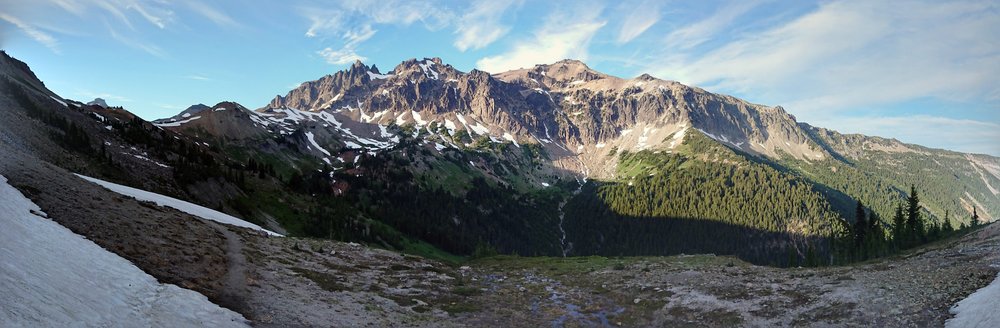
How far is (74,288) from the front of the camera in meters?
17.4

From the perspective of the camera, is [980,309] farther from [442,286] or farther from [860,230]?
[860,230]

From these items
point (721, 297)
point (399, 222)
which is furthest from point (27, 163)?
point (399, 222)

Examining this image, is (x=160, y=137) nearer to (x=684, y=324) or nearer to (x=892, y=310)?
(x=684, y=324)

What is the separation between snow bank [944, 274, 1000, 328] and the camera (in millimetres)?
20875

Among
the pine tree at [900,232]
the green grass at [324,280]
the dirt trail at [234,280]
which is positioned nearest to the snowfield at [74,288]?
the dirt trail at [234,280]

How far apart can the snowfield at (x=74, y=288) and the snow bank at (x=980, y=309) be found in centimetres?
3343

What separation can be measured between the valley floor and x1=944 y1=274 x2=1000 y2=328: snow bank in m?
0.80

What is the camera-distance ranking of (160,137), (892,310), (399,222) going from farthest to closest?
(399,222) < (160,137) < (892,310)

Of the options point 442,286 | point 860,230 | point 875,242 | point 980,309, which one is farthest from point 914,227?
point 442,286

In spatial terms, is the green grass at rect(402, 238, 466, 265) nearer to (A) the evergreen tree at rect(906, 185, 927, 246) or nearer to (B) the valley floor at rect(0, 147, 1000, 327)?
(B) the valley floor at rect(0, 147, 1000, 327)

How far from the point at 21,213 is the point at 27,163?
1856 cm

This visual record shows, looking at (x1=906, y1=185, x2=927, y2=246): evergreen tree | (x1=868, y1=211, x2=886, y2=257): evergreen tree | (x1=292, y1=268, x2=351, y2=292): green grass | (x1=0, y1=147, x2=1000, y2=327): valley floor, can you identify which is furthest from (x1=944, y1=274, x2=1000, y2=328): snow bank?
(x1=906, y1=185, x2=927, y2=246): evergreen tree

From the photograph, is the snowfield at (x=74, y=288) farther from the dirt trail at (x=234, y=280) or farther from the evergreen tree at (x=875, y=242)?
the evergreen tree at (x=875, y=242)

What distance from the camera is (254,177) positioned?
12812 centimetres
